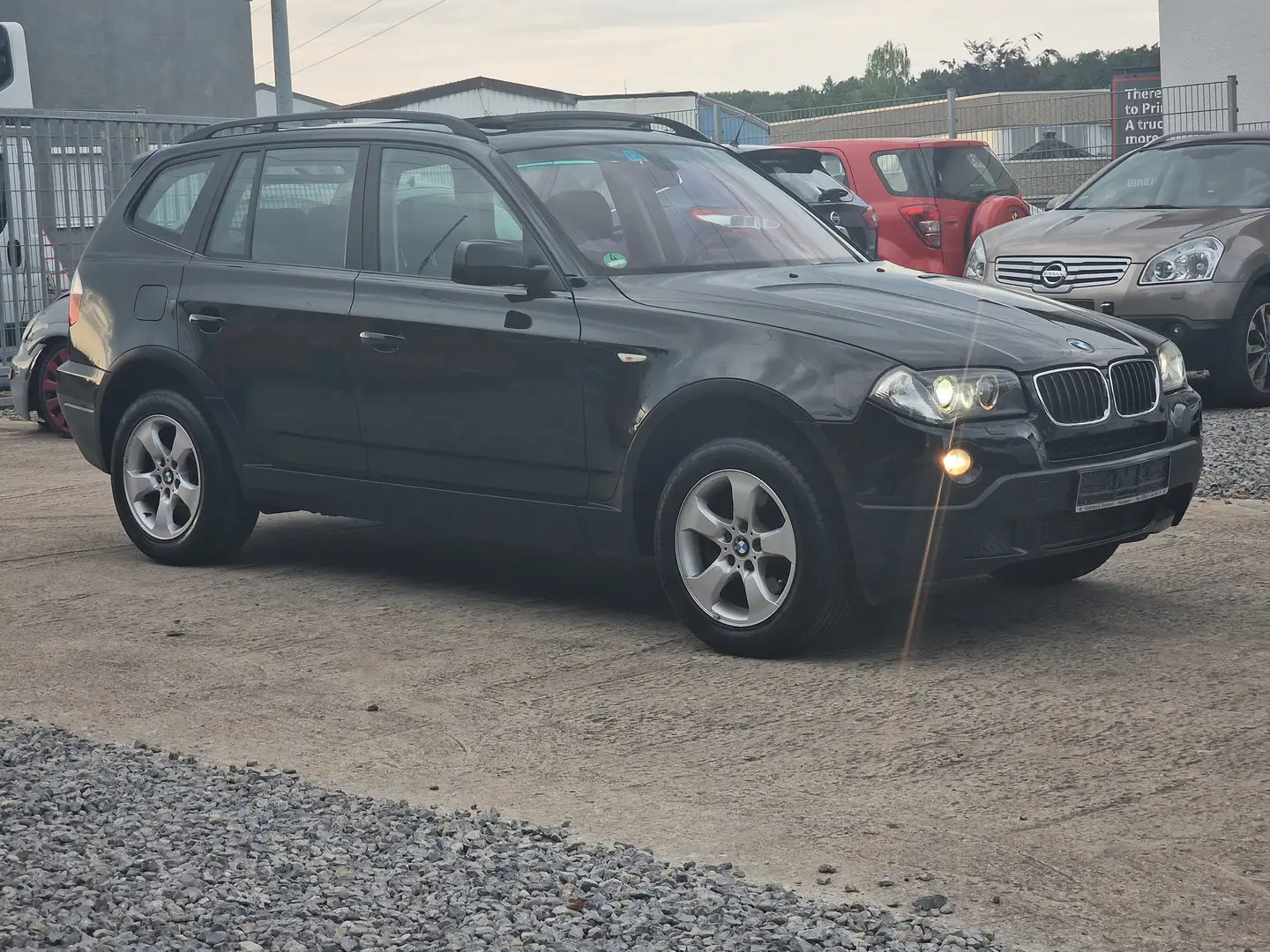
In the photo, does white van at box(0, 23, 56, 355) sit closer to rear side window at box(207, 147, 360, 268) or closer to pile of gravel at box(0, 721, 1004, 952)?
rear side window at box(207, 147, 360, 268)

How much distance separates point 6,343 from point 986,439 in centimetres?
1262

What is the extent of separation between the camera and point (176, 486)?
7699mm

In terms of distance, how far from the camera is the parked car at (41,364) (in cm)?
1279

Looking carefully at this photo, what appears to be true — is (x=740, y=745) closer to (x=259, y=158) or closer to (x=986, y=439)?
(x=986, y=439)

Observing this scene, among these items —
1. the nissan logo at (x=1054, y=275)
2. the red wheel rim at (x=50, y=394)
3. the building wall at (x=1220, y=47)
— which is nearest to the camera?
the nissan logo at (x=1054, y=275)

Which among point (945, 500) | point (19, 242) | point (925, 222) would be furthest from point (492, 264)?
point (19, 242)

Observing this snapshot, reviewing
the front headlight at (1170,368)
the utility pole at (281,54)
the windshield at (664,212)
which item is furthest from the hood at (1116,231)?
the utility pole at (281,54)

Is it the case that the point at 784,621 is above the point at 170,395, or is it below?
below

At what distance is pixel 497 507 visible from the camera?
6531mm

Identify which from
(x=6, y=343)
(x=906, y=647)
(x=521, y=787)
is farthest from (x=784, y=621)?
(x=6, y=343)

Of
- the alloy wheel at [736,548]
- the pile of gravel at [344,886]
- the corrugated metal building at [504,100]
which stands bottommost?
the pile of gravel at [344,886]

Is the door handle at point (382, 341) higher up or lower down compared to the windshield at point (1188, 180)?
lower down

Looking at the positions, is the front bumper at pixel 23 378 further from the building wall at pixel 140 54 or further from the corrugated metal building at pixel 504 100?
the corrugated metal building at pixel 504 100

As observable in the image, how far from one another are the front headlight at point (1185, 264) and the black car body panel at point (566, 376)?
539 cm
